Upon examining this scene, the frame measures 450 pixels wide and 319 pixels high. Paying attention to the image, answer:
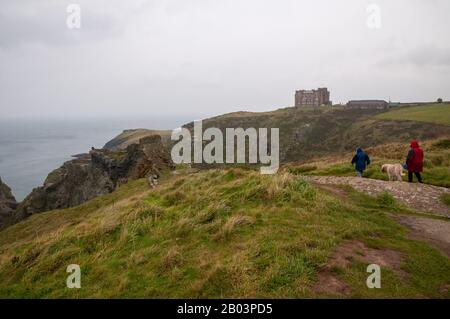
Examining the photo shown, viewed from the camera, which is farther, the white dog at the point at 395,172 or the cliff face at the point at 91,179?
the cliff face at the point at 91,179

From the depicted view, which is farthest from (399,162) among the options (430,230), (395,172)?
(430,230)

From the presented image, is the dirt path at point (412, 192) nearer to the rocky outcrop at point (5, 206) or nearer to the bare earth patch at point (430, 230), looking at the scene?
the bare earth patch at point (430, 230)

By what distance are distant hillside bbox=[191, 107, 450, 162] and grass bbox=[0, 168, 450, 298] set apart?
70.2 metres

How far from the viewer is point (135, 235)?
9422 mm

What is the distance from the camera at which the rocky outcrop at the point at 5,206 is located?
47906 mm

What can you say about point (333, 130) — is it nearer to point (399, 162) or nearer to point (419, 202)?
point (399, 162)

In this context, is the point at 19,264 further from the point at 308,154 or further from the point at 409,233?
the point at 308,154

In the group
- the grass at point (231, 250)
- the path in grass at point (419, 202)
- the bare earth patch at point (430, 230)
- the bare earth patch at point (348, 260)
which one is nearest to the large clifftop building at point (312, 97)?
the path in grass at point (419, 202)

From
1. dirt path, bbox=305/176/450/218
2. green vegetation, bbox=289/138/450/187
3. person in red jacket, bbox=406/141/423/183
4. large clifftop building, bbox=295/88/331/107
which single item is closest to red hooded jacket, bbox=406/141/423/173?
person in red jacket, bbox=406/141/423/183

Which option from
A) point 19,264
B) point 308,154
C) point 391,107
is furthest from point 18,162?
point 391,107

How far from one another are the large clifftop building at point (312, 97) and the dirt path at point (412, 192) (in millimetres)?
153385

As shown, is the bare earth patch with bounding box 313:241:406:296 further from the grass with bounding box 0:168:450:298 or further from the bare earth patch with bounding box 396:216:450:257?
the bare earth patch with bounding box 396:216:450:257

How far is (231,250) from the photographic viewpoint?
7.63 meters
